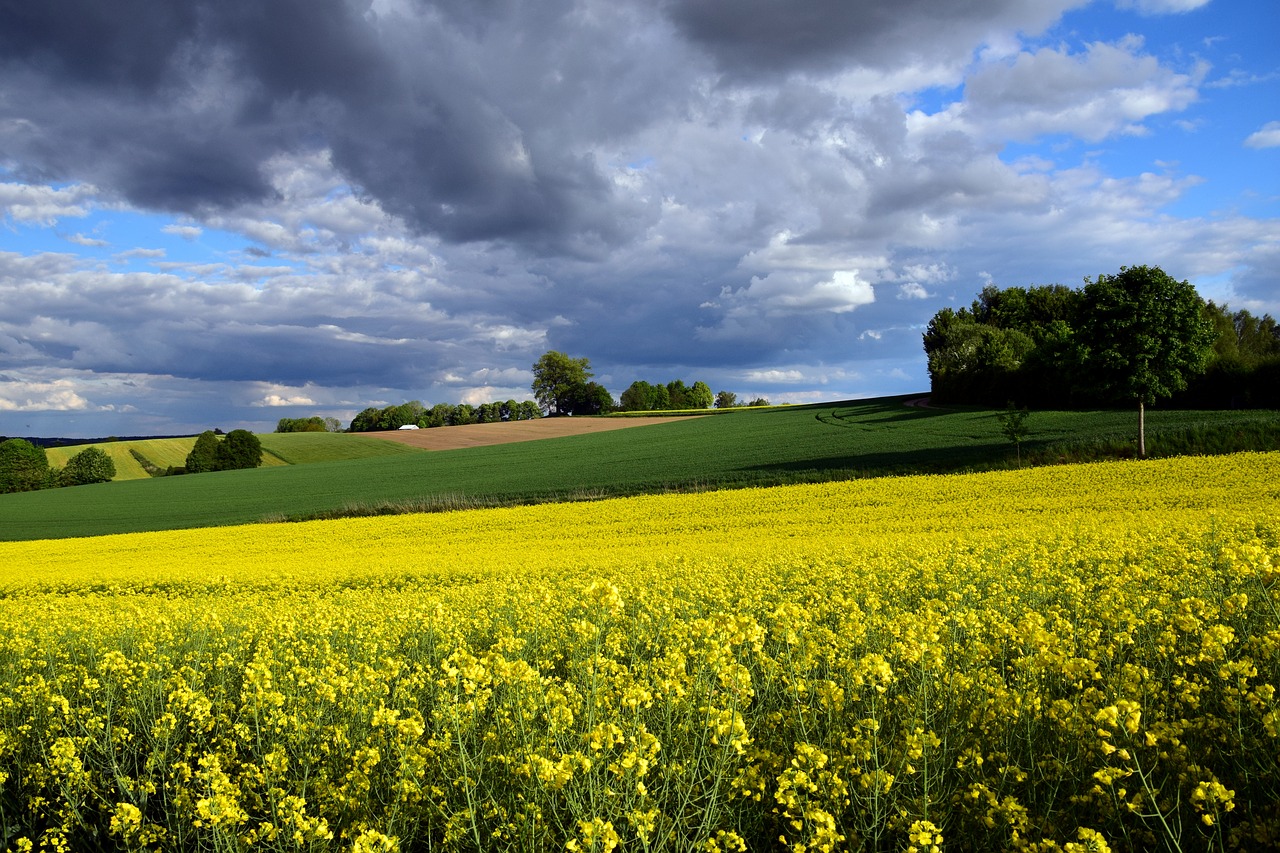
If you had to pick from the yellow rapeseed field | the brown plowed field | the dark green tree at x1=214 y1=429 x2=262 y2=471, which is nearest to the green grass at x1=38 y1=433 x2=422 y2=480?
the dark green tree at x1=214 y1=429 x2=262 y2=471

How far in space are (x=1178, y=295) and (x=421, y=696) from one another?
35594mm

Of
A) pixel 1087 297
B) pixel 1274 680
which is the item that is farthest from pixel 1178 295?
pixel 1274 680

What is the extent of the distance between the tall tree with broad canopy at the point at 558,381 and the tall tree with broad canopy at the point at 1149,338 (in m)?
88.5

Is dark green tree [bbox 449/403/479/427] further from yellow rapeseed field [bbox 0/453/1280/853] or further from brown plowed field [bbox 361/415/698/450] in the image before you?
yellow rapeseed field [bbox 0/453/1280/853]

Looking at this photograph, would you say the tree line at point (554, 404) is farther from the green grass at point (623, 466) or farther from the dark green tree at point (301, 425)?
the green grass at point (623, 466)

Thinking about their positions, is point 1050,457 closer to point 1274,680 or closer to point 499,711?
point 1274,680

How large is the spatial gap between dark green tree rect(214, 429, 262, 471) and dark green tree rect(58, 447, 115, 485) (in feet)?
31.8

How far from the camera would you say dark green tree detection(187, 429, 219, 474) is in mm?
70062

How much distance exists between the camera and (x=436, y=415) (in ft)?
413

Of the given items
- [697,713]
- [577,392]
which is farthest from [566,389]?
[697,713]

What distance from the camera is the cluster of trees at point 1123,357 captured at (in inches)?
1171

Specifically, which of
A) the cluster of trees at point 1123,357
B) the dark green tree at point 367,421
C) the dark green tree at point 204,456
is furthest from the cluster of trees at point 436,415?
the cluster of trees at point 1123,357

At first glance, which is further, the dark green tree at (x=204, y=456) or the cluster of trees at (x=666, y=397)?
the cluster of trees at (x=666, y=397)

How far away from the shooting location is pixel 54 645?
7.51 meters
